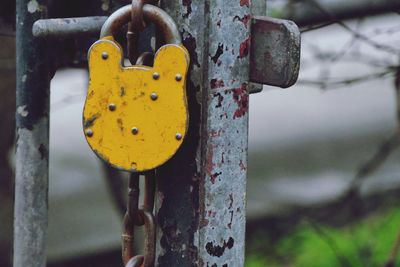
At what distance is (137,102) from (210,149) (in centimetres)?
11

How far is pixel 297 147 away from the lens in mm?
5422

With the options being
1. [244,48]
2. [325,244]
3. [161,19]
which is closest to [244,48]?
[244,48]

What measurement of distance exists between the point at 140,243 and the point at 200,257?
111 inches

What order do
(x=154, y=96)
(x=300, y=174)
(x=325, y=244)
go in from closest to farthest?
(x=154, y=96) < (x=325, y=244) < (x=300, y=174)

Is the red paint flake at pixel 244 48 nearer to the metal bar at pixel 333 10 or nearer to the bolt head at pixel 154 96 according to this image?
the bolt head at pixel 154 96

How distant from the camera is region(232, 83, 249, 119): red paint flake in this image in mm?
1065

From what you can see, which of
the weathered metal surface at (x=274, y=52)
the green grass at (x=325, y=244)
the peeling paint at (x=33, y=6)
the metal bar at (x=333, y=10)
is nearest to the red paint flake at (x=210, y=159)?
the weathered metal surface at (x=274, y=52)

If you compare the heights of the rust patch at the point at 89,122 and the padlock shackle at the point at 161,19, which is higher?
the padlock shackle at the point at 161,19

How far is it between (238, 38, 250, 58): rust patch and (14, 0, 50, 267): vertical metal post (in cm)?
33

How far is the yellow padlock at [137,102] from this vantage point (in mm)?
1024

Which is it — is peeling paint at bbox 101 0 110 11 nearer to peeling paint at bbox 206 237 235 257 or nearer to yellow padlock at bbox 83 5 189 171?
yellow padlock at bbox 83 5 189 171

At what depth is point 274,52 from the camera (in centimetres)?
108

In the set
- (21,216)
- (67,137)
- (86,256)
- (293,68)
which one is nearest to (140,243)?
(86,256)

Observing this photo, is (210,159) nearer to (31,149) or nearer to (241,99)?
(241,99)
